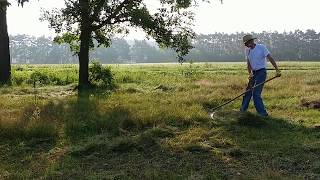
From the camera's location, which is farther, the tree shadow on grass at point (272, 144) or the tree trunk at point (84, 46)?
the tree trunk at point (84, 46)

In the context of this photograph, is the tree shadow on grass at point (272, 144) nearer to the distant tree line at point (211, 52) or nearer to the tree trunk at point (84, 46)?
the tree trunk at point (84, 46)

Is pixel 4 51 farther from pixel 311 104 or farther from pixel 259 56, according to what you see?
pixel 311 104

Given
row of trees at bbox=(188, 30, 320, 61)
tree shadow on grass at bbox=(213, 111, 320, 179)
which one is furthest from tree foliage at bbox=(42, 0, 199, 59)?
row of trees at bbox=(188, 30, 320, 61)

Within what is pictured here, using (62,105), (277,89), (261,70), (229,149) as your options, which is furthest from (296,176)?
(277,89)

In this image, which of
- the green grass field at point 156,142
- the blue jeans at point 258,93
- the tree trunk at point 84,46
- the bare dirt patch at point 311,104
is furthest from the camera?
the tree trunk at point 84,46

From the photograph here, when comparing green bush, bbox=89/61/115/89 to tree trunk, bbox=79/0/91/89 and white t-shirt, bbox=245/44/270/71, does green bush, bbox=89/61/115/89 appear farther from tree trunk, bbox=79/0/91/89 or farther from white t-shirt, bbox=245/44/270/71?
white t-shirt, bbox=245/44/270/71

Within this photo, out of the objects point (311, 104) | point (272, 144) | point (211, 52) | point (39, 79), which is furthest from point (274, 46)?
point (272, 144)

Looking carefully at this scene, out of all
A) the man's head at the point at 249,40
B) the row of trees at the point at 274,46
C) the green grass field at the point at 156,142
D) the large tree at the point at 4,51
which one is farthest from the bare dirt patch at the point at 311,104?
the row of trees at the point at 274,46

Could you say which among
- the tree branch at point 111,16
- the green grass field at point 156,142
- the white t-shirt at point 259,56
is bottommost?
the green grass field at point 156,142

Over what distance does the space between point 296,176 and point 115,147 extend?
321 centimetres

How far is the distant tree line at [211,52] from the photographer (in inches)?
5837

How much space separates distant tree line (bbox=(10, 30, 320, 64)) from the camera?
486ft

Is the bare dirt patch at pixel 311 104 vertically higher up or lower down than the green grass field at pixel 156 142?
higher up

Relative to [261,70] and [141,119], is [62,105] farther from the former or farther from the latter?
[261,70]
